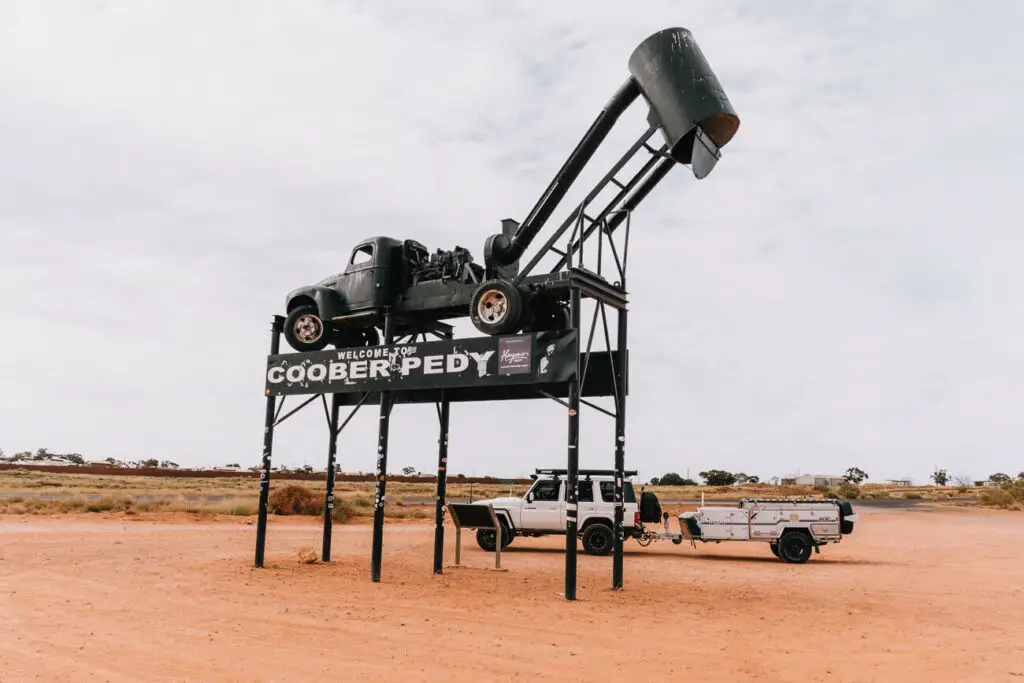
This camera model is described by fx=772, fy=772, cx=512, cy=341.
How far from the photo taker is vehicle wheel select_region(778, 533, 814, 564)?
2005 cm

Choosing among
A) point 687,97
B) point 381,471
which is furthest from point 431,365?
point 687,97

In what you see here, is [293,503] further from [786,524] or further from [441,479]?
[786,524]

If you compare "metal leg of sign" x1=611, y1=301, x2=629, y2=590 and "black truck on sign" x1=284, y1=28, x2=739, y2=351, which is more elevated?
"black truck on sign" x1=284, y1=28, x2=739, y2=351

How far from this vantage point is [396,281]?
16438mm

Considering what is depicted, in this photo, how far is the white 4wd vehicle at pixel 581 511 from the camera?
2091 cm

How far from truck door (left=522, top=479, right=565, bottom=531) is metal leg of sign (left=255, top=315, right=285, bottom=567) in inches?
295

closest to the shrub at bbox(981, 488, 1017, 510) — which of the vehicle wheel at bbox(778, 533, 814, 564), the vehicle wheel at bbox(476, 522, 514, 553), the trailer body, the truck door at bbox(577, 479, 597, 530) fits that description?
the trailer body

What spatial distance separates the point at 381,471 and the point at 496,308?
4054 millimetres

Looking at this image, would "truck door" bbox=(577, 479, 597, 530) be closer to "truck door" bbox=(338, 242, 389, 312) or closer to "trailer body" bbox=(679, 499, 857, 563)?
"trailer body" bbox=(679, 499, 857, 563)

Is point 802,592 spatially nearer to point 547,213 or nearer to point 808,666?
point 808,666

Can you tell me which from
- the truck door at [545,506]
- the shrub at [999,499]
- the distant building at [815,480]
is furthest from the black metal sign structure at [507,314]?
the distant building at [815,480]

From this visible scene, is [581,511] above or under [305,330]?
under

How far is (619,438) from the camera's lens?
1443cm

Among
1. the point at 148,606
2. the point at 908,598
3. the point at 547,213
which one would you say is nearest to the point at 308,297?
the point at 547,213
